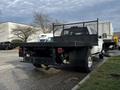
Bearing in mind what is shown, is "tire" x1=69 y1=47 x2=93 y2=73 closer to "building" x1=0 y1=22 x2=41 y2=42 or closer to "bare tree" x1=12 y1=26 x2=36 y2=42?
"bare tree" x1=12 y1=26 x2=36 y2=42

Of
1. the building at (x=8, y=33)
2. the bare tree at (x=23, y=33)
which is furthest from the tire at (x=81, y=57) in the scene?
the building at (x=8, y=33)

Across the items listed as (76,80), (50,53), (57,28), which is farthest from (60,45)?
(57,28)

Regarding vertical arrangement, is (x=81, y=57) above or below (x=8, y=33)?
below

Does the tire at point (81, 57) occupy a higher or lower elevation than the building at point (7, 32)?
lower

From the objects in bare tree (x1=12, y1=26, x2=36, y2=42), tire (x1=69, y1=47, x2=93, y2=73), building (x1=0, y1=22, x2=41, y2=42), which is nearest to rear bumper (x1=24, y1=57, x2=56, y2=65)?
tire (x1=69, y1=47, x2=93, y2=73)

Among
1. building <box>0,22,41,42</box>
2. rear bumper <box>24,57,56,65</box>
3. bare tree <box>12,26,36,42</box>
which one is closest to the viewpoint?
rear bumper <box>24,57,56,65</box>

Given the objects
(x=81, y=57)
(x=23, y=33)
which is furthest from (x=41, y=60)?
(x=23, y=33)

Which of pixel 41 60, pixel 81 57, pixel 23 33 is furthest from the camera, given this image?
pixel 23 33

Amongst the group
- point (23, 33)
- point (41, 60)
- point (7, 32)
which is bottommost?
point (41, 60)

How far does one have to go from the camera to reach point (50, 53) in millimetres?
9594

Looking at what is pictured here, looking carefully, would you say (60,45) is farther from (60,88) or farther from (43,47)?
(60,88)

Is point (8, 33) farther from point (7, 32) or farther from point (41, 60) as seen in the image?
point (41, 60)

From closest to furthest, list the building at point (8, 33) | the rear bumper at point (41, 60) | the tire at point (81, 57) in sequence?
the rear bumper at point (41, 60) → the tire at point (81, 57) → the building at point (8, 33)

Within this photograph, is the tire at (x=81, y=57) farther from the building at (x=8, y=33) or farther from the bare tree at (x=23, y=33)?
the building at (x=8, y=33)
